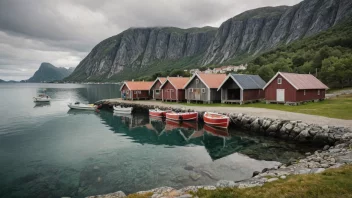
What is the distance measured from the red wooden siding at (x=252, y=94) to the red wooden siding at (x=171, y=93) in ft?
49.6

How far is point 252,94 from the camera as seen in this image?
43688mm

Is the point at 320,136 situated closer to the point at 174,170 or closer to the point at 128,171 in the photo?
the point at 174,170

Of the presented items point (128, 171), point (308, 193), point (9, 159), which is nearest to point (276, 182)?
point (308, 193)

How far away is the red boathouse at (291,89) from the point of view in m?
36.4

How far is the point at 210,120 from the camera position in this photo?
32750mm

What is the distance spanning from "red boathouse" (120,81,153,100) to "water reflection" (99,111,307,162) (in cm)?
2232

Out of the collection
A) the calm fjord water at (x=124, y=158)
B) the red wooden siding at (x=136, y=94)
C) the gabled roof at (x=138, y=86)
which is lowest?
the calm fjord water at (x=124, y=158)

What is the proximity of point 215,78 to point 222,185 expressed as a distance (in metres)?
39.8

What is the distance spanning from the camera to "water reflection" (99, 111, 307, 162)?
68.5 feet

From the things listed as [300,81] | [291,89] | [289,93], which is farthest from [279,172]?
[300,81]

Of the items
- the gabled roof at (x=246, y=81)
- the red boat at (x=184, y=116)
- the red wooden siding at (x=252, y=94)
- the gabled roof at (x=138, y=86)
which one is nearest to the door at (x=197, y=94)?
the gabled roof at (x=246, y=81)

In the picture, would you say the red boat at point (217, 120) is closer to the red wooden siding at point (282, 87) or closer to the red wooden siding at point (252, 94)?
the red wooden siding at point (252, 94)

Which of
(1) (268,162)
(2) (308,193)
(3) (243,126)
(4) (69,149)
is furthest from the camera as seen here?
(3) (243,126)

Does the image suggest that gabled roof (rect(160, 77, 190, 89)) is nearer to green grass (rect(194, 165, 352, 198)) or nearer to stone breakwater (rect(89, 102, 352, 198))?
stone breakwater (rect(89, 102, 352, 198))
